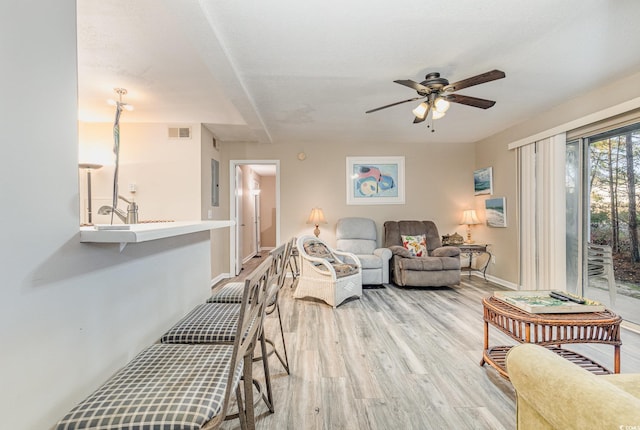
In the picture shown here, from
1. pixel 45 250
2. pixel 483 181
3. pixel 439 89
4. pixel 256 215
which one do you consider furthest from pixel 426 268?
pixel 256 215

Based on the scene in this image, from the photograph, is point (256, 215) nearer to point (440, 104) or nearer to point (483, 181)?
point (483, 181)

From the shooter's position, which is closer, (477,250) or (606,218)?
(606,218)

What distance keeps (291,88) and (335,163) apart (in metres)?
2.39

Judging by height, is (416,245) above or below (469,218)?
below

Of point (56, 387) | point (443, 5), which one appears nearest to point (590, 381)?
point (56, 387)

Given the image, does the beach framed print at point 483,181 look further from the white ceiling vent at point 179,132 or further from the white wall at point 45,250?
the white wall at point 45,250

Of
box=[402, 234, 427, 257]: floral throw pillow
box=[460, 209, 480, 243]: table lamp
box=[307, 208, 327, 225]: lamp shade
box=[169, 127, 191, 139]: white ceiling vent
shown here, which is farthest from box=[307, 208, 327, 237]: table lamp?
box=[460, 209, 480, 243]: table lamp

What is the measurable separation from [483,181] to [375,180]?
182 centimetres

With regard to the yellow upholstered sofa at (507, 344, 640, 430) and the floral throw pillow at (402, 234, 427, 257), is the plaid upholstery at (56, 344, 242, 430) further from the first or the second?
the floral throw pillow at (402, 234, 427, 257)

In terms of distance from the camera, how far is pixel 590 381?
2.69 feet

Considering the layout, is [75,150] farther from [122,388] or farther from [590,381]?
[590,381]

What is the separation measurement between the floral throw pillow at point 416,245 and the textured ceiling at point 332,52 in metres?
2.04

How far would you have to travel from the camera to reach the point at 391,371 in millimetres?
2150

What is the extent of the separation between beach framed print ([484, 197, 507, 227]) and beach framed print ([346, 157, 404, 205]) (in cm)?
140
